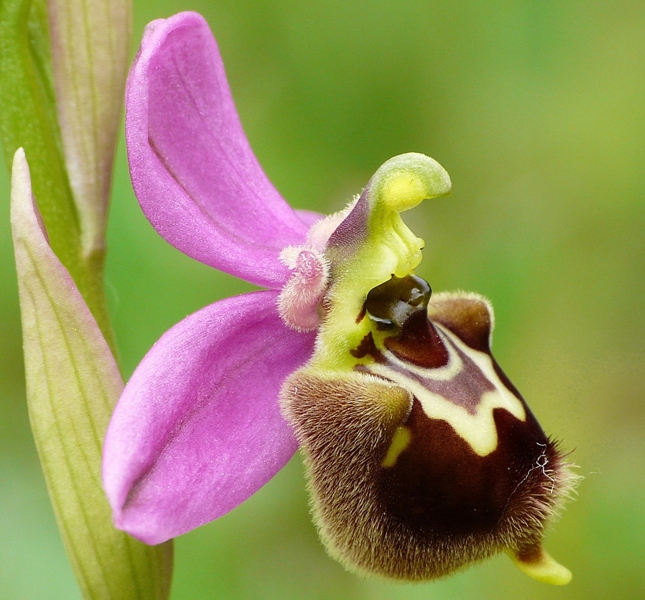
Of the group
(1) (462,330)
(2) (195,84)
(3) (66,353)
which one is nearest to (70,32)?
(2) (195,84)

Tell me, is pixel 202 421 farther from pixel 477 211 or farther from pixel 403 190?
pixel 477 211

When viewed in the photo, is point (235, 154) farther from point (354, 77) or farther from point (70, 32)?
point (354, 77)

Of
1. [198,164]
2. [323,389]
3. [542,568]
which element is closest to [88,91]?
[198,164]

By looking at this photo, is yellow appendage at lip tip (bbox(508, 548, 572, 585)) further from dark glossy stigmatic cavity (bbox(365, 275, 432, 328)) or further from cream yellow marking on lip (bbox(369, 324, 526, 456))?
dark glossy stigmatic cavity (bbox(365, 275, 432, 328))

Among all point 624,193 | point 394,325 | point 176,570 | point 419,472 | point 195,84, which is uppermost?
point 195,84

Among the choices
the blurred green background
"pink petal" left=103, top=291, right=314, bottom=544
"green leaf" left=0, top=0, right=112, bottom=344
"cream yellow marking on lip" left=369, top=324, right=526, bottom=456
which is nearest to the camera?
"pink petal" left=103, top=291, right=314, bottom=544

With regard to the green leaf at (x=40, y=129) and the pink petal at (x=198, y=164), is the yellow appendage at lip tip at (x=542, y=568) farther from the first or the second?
the green leaf at (x=40, y=129)

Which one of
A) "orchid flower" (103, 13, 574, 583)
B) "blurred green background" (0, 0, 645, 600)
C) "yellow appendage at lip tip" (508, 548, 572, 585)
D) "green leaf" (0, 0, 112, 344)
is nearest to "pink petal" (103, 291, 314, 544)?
"orchid flower" (103, 13, 574, 583)
